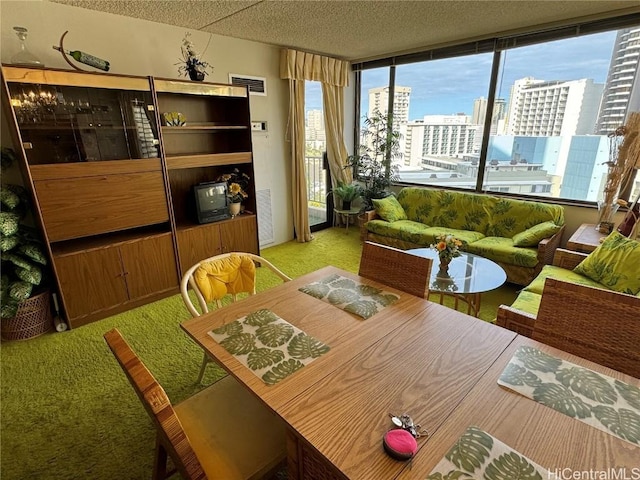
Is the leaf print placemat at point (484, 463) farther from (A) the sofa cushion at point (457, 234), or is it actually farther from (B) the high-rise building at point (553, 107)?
(B) the high-rise building at point (553, 107)

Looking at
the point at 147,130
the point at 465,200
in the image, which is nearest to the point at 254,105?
the point at 147,130

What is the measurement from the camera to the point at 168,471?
1.47 m

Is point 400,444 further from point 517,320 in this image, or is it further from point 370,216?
point 370,216

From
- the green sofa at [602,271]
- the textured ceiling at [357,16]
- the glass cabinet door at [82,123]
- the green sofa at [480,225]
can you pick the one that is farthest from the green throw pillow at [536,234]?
the glass cabinet door at [82,123]

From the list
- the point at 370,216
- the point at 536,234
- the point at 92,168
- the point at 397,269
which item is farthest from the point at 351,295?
the point at 370,216

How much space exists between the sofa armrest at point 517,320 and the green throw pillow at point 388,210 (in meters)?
2.33

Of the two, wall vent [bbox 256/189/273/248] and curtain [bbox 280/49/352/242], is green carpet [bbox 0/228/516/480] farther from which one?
curtain [bbox 280/49/352/242]

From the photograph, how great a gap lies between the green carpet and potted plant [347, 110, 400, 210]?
2.18 meters

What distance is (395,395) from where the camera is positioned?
3.26ft

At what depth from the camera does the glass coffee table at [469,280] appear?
2.27m

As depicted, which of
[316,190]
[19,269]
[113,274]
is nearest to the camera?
[19,269]

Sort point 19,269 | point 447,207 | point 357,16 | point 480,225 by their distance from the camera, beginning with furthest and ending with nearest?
1. point 447,207
2. point 480,225
3. point 357,16
4. point 19,269

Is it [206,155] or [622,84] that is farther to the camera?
[206,155]

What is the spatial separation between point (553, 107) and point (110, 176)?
13.7 feet
